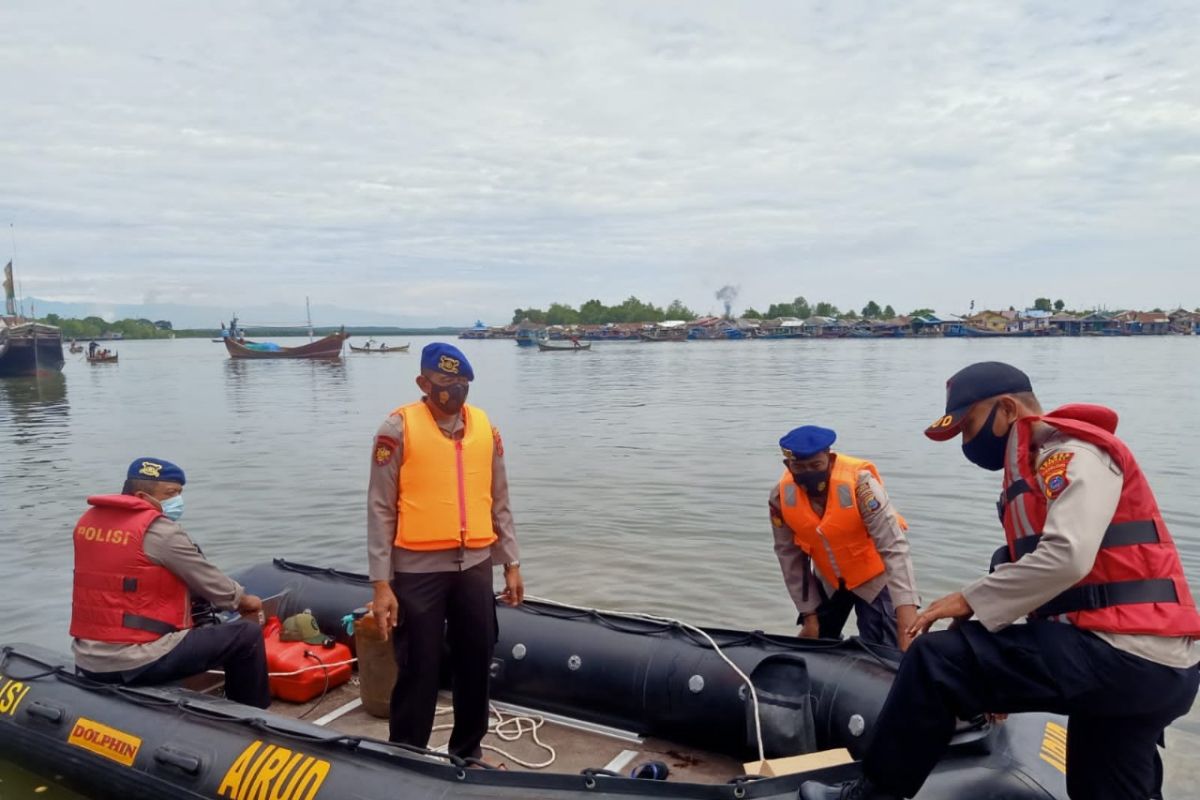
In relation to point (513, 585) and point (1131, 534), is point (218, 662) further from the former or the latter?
point (1131, 534)

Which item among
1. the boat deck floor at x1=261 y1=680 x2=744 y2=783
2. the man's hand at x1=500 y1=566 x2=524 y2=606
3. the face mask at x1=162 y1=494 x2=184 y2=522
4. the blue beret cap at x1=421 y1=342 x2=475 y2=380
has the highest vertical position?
the blue beret cap at x1=421 y1=342 x2=475 y2=380

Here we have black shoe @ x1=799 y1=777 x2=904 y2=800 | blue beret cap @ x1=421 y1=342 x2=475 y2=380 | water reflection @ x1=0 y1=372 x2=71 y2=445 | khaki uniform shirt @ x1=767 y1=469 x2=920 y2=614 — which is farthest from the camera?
water reflection @ x1=0 y1=372 x2=71 y2=445

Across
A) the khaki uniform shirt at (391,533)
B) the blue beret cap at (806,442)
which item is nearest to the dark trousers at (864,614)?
the blue beret cap at (806,442)

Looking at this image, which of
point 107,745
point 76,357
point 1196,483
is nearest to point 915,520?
point 1196,483

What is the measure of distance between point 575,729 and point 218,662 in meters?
1.74

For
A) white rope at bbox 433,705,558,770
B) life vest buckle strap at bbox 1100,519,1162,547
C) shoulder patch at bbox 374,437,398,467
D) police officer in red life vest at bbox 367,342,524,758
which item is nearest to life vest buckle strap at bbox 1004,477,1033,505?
life vest buckle strap at bbox 1100,519,1162,547

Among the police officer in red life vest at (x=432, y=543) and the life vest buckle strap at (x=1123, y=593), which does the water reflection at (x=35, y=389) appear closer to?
the police officer in red life vest at (x=432, y=543)

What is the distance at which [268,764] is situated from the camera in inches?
138

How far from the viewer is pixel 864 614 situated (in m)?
4.25

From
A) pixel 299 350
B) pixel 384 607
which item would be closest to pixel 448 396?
pixel 384 607

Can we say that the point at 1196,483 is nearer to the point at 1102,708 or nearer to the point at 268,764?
the point at 1102,708

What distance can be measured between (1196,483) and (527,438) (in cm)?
1193

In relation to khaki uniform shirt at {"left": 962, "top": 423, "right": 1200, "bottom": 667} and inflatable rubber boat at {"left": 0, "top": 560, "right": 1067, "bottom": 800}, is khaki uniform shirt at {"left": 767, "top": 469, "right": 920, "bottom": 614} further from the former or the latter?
khaki uniform shirt at {"left": 962, "top": 423, "right": 1200, "bottom": 667}

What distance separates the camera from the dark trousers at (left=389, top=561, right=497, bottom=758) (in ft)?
11.4
